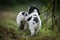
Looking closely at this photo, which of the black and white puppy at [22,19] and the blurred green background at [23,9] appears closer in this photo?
the blurred green background at [23,9]

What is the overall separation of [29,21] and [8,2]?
1.28 feet

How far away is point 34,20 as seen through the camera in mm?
3883

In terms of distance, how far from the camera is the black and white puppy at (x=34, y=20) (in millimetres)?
3898

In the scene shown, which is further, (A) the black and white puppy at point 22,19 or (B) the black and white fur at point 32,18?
(A) the black and white puppy at point 22,19

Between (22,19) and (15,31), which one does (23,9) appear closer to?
(22,19)

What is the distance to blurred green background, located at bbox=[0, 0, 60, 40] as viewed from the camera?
13.0 ft

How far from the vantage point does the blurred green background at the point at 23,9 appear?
3.95 metres

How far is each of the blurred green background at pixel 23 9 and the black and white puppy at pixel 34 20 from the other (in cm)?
6

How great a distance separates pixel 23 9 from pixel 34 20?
26 cm

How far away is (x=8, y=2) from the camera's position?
4027 millimetres

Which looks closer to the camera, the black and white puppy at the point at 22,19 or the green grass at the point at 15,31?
the green grass at the point at 15,31

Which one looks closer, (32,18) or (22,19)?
(32,18)

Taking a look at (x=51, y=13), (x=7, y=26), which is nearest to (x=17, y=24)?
(x=7, y=26)

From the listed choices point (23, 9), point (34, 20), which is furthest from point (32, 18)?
point (23, 9)
